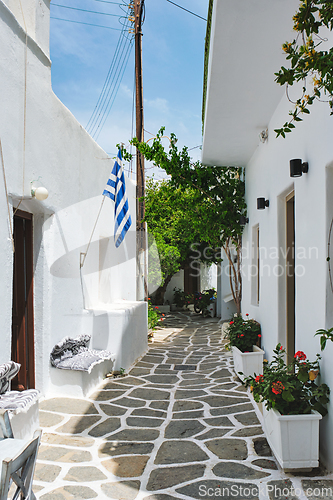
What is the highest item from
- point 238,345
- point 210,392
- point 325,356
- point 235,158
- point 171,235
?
point 235,158

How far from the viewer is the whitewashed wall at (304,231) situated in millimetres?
3114

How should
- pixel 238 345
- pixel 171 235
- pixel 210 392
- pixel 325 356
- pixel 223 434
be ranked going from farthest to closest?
pixel 171 235 < pixel 238 345 < pixel 210 392 < pixel 223 434 < pixel 325 356

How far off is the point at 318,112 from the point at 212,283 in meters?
15.0

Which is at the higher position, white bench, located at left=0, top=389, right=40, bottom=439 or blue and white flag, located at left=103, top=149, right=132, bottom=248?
blue and white flag, located at left=103, top=149, right=132, bottom=248

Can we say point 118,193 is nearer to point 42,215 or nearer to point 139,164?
point 42,215

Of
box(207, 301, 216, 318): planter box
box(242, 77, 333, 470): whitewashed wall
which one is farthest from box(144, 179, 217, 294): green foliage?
box(242, 77, 333, 470): whitewashed wall

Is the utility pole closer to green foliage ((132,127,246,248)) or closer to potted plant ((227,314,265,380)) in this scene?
green foliage ((132,127,246,248))

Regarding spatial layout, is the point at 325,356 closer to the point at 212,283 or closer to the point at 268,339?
the point at 268,339

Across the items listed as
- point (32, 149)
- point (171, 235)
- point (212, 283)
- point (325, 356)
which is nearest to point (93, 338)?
point (32, 149)

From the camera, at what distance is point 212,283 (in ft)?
59.0

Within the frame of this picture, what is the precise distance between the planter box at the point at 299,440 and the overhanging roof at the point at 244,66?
141 inches

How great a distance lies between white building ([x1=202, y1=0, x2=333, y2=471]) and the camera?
322 centimetres

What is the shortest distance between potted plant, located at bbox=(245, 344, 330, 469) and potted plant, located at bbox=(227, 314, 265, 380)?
89.6 inches

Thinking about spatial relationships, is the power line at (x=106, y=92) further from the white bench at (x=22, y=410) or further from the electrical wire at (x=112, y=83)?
the white bench at (x=22, y=410)
